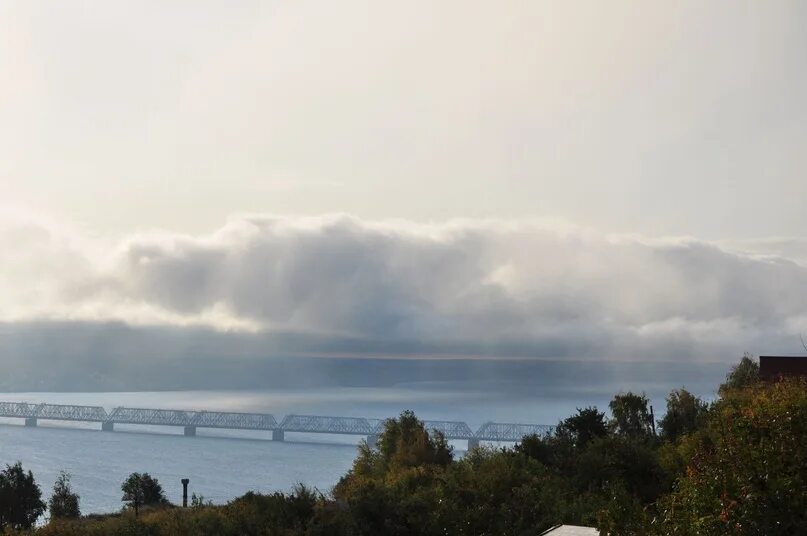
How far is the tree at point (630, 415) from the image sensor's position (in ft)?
324

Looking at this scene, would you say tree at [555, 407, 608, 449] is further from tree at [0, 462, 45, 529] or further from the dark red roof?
tree at [0, 462, 45, 529]

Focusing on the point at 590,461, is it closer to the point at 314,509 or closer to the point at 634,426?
the point at 314,509

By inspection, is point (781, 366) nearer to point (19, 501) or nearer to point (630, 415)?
point (630, 415)

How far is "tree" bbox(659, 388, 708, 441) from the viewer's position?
3513 inches

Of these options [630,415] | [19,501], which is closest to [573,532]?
[630,415]

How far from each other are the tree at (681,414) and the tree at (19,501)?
66967 mm

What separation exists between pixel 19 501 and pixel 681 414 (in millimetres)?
70576

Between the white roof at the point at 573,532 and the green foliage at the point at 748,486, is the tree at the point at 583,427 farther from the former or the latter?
the green foliage at the point at 748,486

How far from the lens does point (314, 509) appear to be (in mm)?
57125

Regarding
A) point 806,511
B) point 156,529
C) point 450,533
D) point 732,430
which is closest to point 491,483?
point 450,533

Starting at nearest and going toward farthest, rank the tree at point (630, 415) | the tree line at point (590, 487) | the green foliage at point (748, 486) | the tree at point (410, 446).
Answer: the green foliage at point (748, 486) < the tree line at point (590, 487) < the tree at point (410, 446) < the tree at point (630, 415)

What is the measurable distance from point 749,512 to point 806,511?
2776mm

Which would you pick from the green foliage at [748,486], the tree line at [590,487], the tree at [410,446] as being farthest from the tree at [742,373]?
the green foliage at [748,486]

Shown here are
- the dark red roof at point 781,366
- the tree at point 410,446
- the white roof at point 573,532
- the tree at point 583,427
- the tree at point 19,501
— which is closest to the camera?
the white roof at point 573,532
